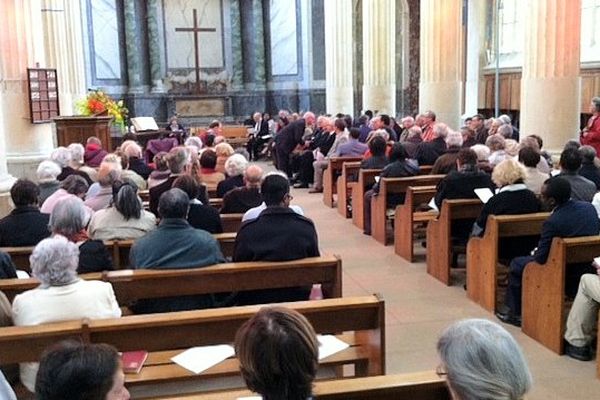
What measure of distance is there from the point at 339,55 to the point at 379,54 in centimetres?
207

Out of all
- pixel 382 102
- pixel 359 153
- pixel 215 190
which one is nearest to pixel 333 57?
pixel 382 102

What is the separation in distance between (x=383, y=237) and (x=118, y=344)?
5.42 meters

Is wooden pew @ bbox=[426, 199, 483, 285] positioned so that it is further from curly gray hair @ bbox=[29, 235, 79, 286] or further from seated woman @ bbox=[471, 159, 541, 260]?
curly gray hair @ bbox=[29, 235, 79, 286]

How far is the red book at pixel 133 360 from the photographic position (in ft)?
11.5

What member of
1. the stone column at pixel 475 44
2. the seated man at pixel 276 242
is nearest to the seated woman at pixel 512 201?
the seated man at pixel 276 242

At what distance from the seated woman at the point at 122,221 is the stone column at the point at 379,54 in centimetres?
1197

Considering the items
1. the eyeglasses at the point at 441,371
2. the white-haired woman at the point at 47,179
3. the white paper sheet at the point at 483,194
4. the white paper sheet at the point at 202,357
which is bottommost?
the white paper sheet at the point at 202,357

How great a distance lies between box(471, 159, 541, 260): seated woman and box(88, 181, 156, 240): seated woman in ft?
9.52

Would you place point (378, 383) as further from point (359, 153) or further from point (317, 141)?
point (317, 141)

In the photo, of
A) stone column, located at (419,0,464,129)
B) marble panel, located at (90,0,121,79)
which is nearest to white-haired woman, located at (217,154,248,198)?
stone column, located at (419,0,464,129)

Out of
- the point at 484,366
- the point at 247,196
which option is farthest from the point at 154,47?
the point at 484,366

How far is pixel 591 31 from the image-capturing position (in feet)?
48.8

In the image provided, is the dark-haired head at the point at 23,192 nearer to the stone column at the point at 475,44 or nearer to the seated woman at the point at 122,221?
the seated woman at the point at 122,221

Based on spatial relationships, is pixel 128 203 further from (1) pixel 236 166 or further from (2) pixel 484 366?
(2) pixel 484 366
